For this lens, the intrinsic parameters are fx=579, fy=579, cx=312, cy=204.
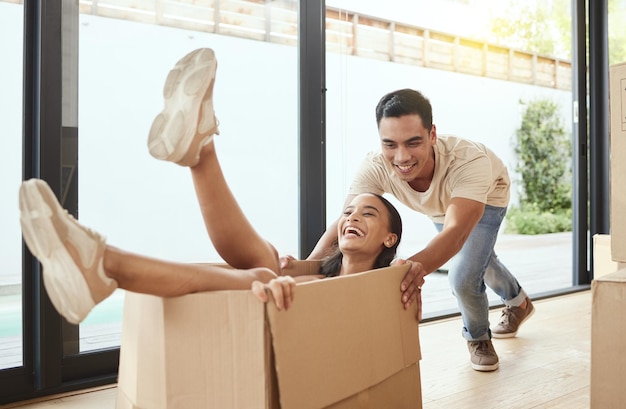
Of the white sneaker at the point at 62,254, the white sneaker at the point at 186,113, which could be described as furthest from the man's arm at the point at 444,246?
the white sneaker at the point at 62,254

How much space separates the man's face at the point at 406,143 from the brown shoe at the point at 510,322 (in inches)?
39.9

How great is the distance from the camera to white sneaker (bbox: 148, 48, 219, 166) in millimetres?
1217

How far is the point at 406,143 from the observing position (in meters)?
1.83

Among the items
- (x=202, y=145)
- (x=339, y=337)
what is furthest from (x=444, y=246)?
(x=202, y=145)

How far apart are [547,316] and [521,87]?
1862 mm

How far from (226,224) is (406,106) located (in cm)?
73

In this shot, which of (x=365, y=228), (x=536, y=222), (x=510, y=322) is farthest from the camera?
(x=536, y=222)

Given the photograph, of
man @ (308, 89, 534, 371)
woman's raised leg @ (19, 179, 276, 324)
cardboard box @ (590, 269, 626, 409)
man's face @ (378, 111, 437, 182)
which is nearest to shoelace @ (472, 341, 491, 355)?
man @ (308, 89, 534, 371)

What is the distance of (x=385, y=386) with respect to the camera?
127 centimetres

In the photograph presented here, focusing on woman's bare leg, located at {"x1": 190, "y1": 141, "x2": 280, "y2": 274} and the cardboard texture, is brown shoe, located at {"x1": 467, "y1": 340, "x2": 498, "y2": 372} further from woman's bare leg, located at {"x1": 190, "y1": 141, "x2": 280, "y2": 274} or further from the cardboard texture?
woman's bare leg, located at {"x1": 190, "y1": 141, "x2": 280, "y2": 274}

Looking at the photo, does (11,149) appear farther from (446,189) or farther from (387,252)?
(446,189)

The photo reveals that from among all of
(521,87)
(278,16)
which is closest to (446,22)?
(521,87)

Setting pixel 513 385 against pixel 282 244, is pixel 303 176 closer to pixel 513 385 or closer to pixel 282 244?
pixel 282 244

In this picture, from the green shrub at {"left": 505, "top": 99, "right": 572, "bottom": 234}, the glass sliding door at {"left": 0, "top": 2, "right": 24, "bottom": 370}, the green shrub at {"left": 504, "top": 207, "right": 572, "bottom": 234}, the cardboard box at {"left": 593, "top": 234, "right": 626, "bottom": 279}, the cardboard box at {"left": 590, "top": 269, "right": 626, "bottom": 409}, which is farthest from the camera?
the green shrub at {"left": 504, "top": 207, "right": 572, "bottom": 234}
